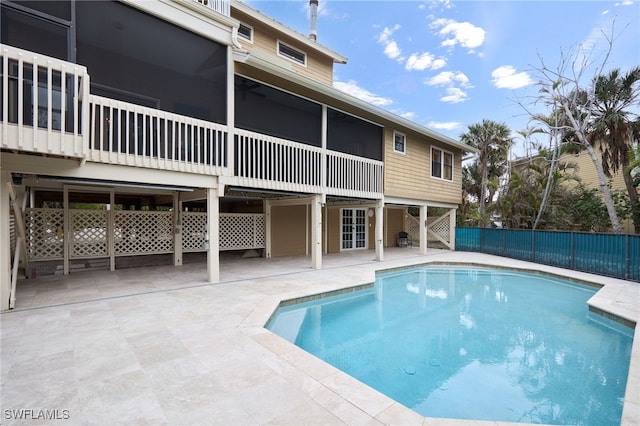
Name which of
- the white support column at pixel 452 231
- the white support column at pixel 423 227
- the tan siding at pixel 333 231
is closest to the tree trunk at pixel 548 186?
the white support column at pixel 452 231

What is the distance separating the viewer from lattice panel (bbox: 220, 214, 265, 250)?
998cm

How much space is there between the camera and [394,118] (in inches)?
405

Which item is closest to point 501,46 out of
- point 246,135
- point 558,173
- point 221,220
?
point 558,173

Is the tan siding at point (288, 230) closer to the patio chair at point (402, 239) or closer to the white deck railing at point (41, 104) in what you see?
the patio chair at point (402, 239)

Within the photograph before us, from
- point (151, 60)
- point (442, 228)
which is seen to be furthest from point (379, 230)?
point (151, 60)

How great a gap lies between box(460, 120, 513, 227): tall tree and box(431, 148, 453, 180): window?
5.24 metres

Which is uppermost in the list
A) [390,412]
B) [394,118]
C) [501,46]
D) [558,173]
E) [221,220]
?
[501,46]

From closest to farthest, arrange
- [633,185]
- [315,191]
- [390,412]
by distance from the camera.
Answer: [390,412] < [315,191] < [633,185]

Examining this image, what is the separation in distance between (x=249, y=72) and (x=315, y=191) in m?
3.42

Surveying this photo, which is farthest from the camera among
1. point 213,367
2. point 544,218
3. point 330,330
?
point 544,218

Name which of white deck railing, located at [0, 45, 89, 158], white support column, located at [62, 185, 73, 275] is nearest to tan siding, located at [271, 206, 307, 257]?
white support column, located at [62, 185, 73, 275]

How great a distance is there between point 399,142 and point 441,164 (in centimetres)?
330

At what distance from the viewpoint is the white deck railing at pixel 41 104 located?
12.3ft

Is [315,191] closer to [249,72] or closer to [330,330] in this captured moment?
[249,72]
